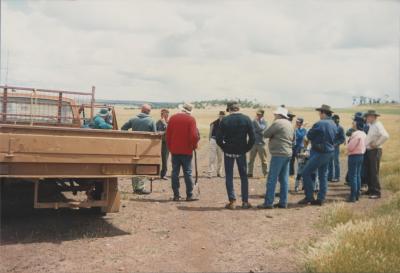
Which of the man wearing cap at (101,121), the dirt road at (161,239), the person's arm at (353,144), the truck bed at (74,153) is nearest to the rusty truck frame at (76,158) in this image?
the truck bed at (74,153)

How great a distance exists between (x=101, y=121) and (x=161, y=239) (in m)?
3.54

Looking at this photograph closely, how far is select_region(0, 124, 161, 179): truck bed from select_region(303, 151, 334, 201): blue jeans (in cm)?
385

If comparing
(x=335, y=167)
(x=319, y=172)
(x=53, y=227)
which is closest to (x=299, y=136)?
(x=319, y=172)

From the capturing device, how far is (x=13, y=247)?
22.8 feet

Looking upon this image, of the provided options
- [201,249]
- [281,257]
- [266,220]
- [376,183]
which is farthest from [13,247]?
[376,183]

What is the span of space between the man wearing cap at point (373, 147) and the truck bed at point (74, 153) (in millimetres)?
5810

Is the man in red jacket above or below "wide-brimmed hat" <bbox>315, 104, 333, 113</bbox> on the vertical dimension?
below

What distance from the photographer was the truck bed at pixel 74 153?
6.80 metres

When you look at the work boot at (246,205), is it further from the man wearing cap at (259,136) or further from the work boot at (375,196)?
the man wearing cap at (259,136)

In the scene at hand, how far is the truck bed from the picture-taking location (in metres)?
6.80

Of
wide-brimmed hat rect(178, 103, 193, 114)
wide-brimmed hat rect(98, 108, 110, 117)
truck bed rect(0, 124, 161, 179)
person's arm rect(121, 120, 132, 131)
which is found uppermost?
wide-brimmed hat rect(178, 103, 193, 114)

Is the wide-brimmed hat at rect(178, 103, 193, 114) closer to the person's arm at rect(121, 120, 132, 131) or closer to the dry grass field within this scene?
the person's arm at rect(121, 120, 132, 131)

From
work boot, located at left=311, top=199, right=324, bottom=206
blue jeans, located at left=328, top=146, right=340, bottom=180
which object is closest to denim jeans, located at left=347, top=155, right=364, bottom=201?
work boot, located at left=311, top=199, right=324, bottom=206

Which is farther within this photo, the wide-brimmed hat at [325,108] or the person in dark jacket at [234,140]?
the wide-brimmed hat at [325,108]
